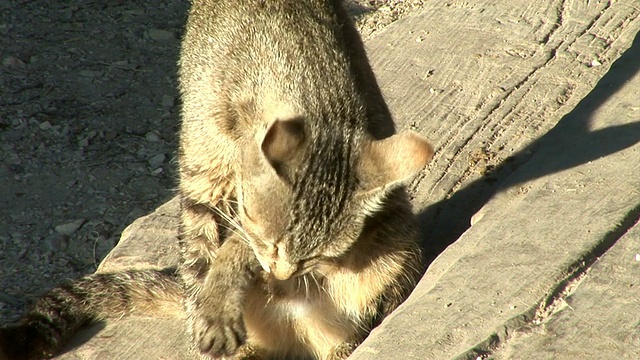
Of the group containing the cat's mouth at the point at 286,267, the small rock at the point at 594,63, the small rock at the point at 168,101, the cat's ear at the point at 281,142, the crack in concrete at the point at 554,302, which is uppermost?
the cat's ear at the point at 281,142

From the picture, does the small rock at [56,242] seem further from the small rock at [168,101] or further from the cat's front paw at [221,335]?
the cat's front paw at [221,335]

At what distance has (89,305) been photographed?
4.40 meters

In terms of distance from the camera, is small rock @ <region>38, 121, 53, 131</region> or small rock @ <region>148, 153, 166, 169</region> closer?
small rock @ <region>148, 153, 166, 169</region>

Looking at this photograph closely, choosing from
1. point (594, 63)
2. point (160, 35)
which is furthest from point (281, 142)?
point (160, 35)

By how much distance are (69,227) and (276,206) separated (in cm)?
295

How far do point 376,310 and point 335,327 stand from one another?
0.21m

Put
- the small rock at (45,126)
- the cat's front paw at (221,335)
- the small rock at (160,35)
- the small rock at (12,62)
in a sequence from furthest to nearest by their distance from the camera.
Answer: the small rock at (160,35) → the small rock at (12,62) → the small rock at (45,126) → the cat's front paw at (221,335)

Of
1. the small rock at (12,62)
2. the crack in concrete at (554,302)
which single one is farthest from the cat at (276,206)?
the small rock at (12,62)

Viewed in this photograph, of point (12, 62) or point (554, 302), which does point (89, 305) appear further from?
point (12, 62)

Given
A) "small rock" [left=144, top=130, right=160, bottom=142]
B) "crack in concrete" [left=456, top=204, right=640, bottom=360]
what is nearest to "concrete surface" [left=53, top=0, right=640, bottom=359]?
"crack in concrete" [left=456, top=204, right=640, bottom=360]

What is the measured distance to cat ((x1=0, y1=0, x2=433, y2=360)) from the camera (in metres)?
3.44

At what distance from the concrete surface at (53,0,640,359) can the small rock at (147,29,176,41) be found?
2523 mm

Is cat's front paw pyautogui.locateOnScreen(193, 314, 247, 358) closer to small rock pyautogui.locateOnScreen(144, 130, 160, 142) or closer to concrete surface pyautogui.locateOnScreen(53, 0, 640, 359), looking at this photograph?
concrete surface pyautogui.locateOnScreen(53, 0, 640, 359)

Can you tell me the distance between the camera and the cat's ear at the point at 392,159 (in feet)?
10.7
